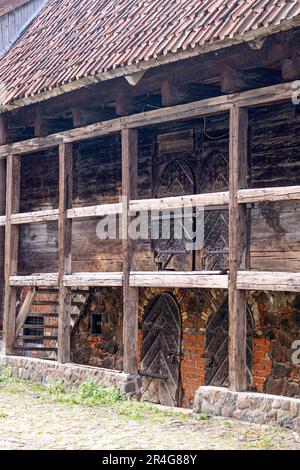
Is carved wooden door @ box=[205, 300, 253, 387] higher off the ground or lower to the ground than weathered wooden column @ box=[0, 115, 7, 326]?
lower

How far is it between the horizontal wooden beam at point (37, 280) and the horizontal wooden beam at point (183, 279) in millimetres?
1755

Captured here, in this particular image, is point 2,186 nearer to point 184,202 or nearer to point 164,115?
point 164,115

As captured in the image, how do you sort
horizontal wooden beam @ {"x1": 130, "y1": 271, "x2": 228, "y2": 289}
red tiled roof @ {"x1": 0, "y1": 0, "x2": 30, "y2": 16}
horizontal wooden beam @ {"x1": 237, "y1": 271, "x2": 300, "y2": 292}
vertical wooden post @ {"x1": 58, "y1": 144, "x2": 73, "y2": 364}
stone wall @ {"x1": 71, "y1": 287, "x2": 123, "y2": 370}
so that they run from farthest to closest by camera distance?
1. red tiled roof @ {"x1": 0, "y1": 0, "x2": 30, "y2": 16}
2. stone wall @ {"x1": 71, "y1": 287, "x2": 123, "y2": 370}
3. vertical wooden post @ {"x1": 58, "y1": 144, "x2": 73, "y2": 364}
4. horizontal wooden beam @ {"x1": 130, "y1": 271, "x2": 228, "y2": 289}
5. horizontal wooden beam @ {"x1": 237, "y1": 271, "x2": 300, "y2": 292}

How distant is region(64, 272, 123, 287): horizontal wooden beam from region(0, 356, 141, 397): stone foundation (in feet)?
3.52

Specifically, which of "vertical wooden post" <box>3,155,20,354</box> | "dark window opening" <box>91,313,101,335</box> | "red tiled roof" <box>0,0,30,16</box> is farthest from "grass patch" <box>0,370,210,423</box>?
"red tiled roof" <box>0,0,30,16</box>

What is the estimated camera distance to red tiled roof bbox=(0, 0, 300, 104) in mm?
8156

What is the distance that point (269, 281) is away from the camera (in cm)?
832

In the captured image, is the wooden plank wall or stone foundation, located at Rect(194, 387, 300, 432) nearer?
stone foundation, located at Rect(194, 387, 300, 432)

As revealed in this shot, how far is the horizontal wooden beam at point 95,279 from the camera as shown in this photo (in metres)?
10.2

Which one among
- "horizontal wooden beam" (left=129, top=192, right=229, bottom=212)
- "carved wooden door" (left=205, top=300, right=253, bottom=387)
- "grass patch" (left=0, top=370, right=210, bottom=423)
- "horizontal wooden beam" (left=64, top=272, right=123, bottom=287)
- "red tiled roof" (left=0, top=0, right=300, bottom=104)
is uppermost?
"red tiled roof" (left=0, top=0, right=300, bottom=104)

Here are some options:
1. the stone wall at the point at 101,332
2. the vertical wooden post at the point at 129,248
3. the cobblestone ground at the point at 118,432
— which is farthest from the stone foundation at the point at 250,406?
the stone wall at the point at 101,332

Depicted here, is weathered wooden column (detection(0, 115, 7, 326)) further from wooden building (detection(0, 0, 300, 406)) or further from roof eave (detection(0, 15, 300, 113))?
roof eave (detection(0, 15, 300, 113))

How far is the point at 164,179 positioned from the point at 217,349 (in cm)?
260

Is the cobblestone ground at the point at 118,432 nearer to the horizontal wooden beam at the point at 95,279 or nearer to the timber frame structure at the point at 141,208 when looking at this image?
the timber frame structure at the point at 141,208
